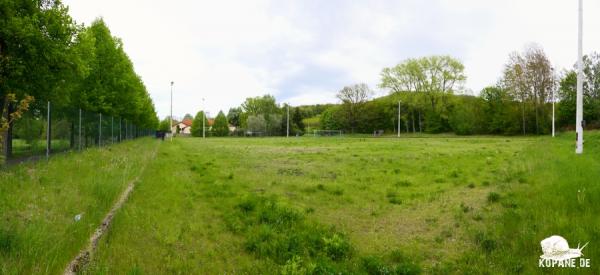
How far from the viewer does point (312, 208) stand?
23.1ft

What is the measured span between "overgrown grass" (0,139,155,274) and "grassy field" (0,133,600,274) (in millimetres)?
19


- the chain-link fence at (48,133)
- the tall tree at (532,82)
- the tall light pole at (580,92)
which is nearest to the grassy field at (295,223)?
the chain-link fence at (48,133)

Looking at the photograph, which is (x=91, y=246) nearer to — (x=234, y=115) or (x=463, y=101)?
(x=463, y=101)

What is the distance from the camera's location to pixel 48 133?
1195 centimetres

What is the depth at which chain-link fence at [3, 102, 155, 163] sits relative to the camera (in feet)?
36.0

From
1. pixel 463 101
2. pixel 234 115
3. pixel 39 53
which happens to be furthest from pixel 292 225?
pixel 234 115

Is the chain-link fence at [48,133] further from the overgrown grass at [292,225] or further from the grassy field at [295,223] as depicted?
the overgrown grass at [292,225]

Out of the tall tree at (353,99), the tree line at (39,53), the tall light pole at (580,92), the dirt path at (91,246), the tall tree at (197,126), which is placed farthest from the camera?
the tall tree at (197,126)

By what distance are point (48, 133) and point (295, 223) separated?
1039 cm

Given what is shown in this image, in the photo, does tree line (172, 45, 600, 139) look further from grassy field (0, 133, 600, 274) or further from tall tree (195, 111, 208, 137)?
grassy field (0, 133, 600, 274)

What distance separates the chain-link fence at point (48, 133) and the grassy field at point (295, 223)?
230 cm

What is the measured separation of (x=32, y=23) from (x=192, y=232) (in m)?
11.0

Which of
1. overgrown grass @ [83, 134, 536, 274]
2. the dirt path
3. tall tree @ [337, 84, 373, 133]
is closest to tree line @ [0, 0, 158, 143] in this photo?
the dirt path

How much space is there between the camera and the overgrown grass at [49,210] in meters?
3.80
